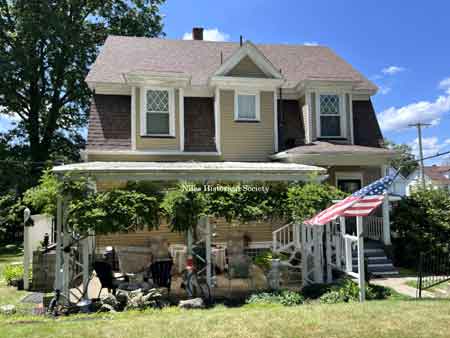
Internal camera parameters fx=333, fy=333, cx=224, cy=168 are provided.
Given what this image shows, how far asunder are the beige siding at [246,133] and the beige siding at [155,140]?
173cm

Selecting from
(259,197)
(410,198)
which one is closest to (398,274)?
(410,198)

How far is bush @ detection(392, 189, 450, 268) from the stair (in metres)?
0.83

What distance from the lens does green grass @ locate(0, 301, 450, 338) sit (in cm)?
510

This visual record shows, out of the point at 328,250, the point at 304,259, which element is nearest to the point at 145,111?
the point at 304,259

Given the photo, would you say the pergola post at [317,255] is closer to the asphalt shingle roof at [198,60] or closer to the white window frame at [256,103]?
the white window frame at [256,103]

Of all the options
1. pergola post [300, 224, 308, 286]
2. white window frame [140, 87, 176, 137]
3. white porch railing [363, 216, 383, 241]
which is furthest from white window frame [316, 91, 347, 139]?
pergola post [300, 224, 308, 286]

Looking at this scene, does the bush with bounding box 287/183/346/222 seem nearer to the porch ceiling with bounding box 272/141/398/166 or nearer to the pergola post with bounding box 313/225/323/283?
the pergola post with bounding box 313/225/323/283

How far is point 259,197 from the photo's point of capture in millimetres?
8320

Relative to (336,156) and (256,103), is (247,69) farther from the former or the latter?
(336,156)

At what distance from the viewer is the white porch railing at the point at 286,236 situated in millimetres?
10166

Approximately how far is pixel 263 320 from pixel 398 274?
21.1 feet

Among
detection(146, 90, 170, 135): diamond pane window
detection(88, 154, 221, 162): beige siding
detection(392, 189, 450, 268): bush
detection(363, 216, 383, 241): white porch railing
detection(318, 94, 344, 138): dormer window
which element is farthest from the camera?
detection(318, 94, 344, 138): dormer window

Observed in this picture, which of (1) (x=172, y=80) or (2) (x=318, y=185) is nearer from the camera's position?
(2) (x=318, y=185)

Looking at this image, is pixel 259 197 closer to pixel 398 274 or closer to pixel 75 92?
pixel 398 274
